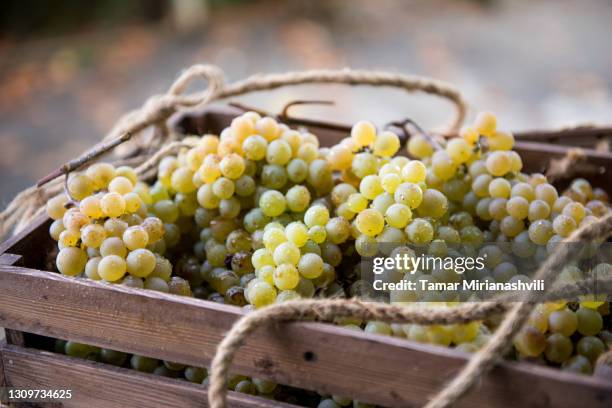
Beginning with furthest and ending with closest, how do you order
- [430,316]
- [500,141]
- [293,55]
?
[293,55] < [500,141] < [430,316]

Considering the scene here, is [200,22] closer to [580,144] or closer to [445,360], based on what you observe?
[580,144]

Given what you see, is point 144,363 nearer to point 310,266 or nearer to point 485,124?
point 310,266

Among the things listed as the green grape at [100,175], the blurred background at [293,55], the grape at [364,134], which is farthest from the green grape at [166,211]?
the blurred background at [293,55]

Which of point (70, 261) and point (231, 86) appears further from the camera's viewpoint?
point (231, 86)

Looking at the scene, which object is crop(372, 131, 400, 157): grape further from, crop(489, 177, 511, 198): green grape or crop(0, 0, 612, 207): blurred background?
crop(0, 0, 612, 207): blurred background

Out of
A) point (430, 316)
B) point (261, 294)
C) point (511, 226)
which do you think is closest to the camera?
point (430, 316)
